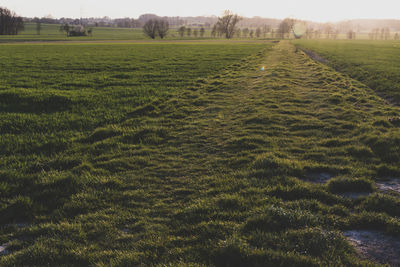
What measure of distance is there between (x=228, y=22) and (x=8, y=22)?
106 m

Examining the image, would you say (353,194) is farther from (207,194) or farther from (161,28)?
(161,28)

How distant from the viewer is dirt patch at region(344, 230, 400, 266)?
3.68 m

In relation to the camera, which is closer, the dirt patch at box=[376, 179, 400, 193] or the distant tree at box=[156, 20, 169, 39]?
the dirt patch at box=[376, 179, 400, 193]

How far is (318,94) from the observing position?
48.6 ft

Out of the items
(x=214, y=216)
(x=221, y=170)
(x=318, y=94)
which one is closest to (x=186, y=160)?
(x=221, y=170)

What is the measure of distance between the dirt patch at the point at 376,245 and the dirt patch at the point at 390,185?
1.74 m

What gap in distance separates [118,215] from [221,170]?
9.15ft

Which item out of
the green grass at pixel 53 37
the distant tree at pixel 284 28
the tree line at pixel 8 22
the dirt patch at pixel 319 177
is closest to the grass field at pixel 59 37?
the green grass at pixel 53 37

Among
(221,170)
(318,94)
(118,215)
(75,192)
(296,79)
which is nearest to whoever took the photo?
(118,215)

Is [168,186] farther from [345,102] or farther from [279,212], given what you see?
[345,102]

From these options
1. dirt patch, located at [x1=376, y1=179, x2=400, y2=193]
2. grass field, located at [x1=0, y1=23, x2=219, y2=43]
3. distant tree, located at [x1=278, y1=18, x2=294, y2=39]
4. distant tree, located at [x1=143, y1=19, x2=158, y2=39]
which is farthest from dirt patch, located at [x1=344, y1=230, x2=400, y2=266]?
distant tree, located at [x1=278, y1=18, x2=294, y2=39]

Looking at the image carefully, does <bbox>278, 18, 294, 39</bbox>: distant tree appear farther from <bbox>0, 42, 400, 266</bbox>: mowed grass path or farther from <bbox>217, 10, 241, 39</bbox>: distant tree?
<bbox>0, 42, 400, 266</bbox>: mowed grass path

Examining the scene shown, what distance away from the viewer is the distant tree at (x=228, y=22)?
466 ft

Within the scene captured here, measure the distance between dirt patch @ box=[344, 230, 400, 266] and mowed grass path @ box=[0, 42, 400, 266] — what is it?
0.16 m
